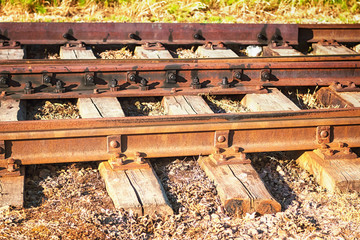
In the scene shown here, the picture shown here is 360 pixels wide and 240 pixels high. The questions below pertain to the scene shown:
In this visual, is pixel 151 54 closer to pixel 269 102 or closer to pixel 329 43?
pixel 269 102

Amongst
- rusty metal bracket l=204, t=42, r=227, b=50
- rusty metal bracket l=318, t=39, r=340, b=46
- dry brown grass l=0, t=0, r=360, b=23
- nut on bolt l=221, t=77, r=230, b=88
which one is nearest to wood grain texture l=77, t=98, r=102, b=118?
nut on bolt l=221, t=77, r=230, b=88

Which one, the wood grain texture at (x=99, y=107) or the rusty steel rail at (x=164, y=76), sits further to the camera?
the rusty steel rail at (x=164, y=76)

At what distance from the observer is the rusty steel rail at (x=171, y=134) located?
14.4ft

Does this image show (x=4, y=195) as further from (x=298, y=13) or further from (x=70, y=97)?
(x=298, y=13)

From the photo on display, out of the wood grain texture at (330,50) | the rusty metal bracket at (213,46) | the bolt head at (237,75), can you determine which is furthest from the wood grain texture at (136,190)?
the wood grain texture at (330,50)

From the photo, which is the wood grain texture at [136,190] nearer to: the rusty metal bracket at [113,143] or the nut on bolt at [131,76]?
the rusty metal bracket at [113,143]

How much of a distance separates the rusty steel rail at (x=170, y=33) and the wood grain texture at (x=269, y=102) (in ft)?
6.45

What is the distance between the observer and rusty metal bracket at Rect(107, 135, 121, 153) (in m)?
4.53

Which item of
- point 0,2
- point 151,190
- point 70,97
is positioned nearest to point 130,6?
point 0,2

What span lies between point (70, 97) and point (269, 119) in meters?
2.02

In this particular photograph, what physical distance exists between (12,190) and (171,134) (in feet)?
4.38

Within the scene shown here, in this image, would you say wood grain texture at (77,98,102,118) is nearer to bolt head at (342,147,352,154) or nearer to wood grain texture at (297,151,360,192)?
wood grain texture at (297,151,360,192)

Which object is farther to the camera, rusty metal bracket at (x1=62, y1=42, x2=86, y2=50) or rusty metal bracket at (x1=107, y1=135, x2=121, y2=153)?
rusty metal bracket at (x1=62, y1=42, x2=86, y2=50)

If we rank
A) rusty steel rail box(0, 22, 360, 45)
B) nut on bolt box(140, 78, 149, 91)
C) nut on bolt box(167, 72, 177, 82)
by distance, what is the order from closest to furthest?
nut on bolt box(140, 78, 149, 91) → nut on bolt box(167, 72, 177, 82) → rusty steel rail box(0, 22, 360, 45)
